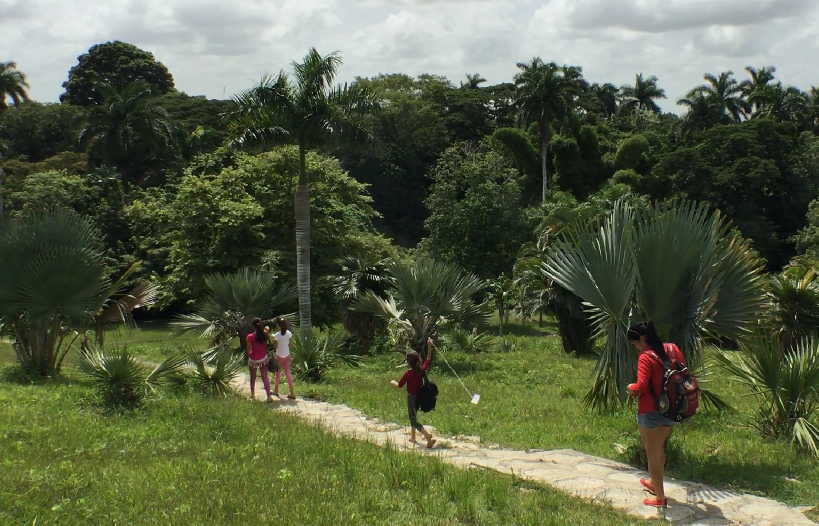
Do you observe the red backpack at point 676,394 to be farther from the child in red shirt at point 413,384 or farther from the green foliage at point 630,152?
the green foliage at point 630,152

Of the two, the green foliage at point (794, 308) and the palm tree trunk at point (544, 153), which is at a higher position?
the palm tree trunk at point (544, 153)

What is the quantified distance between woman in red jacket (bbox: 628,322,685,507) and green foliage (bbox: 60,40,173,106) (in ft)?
212

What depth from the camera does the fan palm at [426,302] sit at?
1797 centimetres

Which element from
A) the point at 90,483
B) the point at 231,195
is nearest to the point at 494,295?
the point at 231,195

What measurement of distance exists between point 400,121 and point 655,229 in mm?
53295

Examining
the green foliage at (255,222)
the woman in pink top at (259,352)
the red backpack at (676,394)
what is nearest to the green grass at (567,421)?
the woman in pink top at (259,352)

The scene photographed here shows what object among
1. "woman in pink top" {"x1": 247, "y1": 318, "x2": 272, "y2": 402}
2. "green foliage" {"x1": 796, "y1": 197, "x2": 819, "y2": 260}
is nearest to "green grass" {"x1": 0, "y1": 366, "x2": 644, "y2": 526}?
"woman in pink top" {"x1": 247, "y1": 318, "x2": 272, "y2": 402}

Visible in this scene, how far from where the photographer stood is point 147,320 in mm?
39281

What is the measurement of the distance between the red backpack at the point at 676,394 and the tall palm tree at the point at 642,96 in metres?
75.9

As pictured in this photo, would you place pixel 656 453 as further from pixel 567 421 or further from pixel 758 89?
pixel 758 89

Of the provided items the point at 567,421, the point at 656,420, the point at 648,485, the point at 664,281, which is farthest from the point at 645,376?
the point at 567,421

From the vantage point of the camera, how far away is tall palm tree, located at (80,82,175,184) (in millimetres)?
45531

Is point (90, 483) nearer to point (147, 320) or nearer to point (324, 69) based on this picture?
point (324, 69)

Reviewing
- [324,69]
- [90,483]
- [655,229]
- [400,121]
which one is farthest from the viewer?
[400,121]
